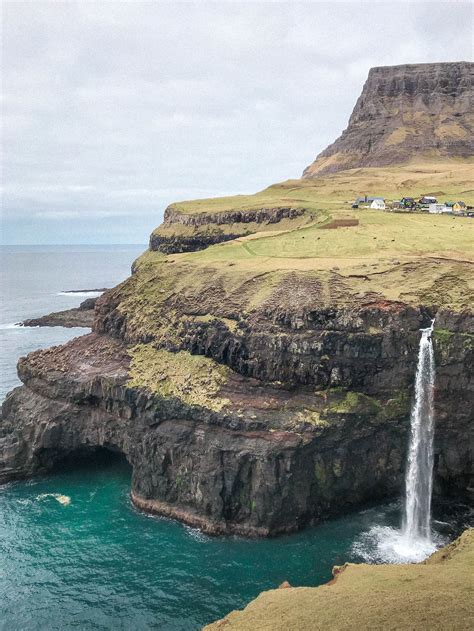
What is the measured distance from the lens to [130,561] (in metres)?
45.7

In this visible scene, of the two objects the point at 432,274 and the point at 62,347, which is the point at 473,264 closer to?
the point at 432,274

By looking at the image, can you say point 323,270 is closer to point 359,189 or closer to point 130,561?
point 130,561

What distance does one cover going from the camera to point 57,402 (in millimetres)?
64938

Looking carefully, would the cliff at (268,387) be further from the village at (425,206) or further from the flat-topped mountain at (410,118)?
the flat-topped mountain at (410,118)

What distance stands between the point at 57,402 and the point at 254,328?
85.6ft

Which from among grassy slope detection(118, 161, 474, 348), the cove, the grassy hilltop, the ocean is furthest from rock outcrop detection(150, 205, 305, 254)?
the cove

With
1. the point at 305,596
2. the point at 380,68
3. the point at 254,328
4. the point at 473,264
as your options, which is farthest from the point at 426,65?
the point at 305,596

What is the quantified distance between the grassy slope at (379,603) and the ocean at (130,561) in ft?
26.9

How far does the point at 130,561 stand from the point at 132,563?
0.36 metres

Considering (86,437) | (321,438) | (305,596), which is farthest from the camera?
(86,437)

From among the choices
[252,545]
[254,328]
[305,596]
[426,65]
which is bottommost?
[252,545]

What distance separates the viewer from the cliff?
51.1 meters

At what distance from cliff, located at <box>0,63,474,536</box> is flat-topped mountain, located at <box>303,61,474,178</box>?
10942 centimetres

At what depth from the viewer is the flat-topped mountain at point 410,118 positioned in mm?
169000
